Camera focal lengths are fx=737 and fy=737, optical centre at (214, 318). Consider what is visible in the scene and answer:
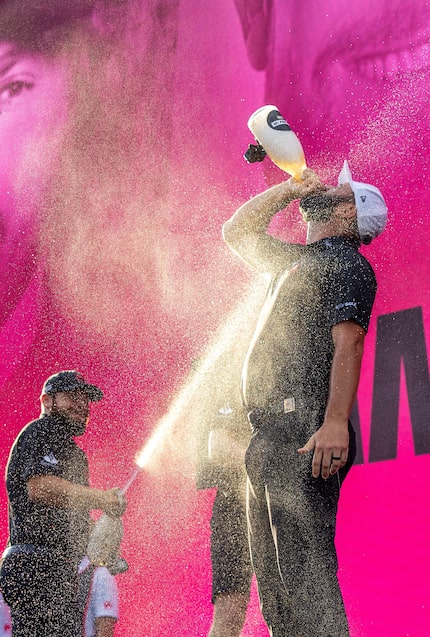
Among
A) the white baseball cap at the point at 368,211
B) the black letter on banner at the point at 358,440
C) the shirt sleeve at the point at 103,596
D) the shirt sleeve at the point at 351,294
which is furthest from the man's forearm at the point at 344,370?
the shirt sleeve at the point at 103,596

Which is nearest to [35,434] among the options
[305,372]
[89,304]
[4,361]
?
[305,372]

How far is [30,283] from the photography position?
14.7ft

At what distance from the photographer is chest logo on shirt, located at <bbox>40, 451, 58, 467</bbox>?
8.48 feet

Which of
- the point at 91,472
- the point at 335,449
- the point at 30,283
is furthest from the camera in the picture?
the point at 30,283

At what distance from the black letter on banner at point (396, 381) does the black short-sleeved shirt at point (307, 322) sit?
103 centimetres

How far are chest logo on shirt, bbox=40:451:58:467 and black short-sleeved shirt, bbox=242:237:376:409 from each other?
39.5 inches

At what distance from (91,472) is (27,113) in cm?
250

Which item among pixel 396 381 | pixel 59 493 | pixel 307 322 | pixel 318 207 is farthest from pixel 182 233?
pixel 307 322

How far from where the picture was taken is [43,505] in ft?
8.29

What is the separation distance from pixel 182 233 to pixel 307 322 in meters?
2.16

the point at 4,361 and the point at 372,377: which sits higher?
the point at 4,361

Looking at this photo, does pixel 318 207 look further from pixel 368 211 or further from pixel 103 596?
pixel 103 596

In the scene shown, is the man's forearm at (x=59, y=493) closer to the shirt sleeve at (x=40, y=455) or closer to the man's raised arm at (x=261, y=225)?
the shirt sleeve at (x=40, y=455)

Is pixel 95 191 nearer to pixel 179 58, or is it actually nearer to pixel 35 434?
pixel 179 58
